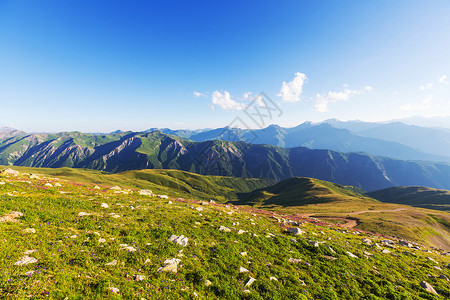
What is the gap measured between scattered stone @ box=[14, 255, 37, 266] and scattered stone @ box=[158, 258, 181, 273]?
6658mm

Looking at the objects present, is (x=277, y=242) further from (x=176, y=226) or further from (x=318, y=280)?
(x=176, y=226)

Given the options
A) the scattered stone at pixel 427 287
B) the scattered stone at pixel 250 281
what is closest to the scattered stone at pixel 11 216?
the scattered stone at pixel 250 281

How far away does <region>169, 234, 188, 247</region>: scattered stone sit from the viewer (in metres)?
14.6

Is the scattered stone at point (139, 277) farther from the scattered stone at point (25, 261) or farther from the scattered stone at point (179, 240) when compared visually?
the scattered stone at point (25, 261)

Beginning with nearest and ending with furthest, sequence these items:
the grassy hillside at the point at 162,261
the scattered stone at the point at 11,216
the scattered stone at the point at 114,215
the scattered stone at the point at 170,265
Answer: the grassy hillside at the point at 162,261, the scattered stone at the point at 170,265, the scattered stone at the point at 11,216, the scattered stone at the point at 114,215

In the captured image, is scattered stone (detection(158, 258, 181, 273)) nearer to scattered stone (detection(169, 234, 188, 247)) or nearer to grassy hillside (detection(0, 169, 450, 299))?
grassy hillside (detection(0, 169, 450, 299))

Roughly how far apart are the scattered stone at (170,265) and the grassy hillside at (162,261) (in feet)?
0.27

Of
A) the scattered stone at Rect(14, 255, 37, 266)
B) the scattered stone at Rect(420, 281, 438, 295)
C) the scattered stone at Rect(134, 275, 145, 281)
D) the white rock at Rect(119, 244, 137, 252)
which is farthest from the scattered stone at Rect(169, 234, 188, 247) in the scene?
the scattered stone at Rect(420, 281, 438, 295)

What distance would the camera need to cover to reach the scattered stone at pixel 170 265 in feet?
36.0

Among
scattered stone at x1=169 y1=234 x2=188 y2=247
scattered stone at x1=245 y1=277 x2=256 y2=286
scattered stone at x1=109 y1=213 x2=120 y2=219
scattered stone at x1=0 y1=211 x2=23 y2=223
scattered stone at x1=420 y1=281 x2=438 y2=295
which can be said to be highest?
scattered stone at x1=0 y1=211 x2=23 y2=223

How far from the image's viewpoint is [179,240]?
585 inches

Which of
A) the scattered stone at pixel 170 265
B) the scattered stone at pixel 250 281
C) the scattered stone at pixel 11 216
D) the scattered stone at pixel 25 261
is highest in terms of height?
the scattered stone at pixel 11 216

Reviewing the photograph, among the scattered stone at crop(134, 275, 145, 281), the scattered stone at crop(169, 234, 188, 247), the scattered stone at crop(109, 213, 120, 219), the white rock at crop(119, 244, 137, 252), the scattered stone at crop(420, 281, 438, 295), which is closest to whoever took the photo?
the scattered stone at crop(134, 275, 145, 281)

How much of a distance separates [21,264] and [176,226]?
1120cm
